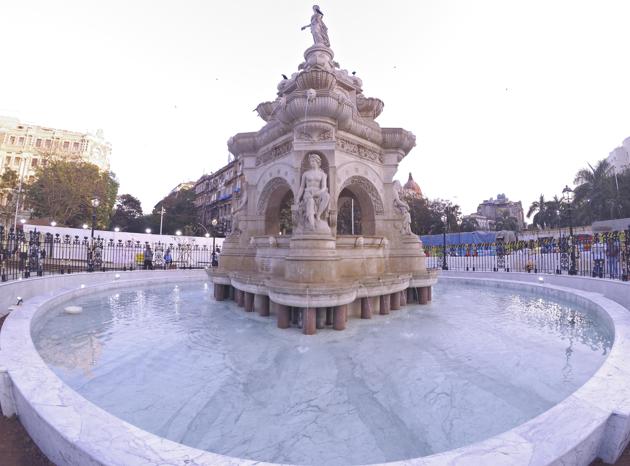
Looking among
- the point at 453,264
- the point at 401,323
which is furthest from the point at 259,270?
the point at 453,264

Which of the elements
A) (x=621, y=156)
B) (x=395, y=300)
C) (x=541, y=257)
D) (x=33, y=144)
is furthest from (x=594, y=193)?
(x=33, y=144)

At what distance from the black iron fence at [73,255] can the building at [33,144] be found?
4874 cm

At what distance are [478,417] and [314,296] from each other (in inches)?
126

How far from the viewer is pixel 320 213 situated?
22.8ft

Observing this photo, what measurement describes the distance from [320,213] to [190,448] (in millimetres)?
5377

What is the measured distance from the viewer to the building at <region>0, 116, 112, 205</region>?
5950 centimetres

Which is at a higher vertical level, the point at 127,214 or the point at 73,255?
the point at 127,214

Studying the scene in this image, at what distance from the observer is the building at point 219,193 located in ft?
183

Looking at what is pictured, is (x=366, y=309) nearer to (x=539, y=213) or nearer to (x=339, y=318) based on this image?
(x=339, y=318)

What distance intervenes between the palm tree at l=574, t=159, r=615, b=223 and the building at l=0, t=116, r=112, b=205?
79.5 metres

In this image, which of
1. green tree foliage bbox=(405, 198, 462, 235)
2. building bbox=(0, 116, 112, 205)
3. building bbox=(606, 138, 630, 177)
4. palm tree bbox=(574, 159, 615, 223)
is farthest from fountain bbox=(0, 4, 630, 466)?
building bbox=(606, 138, 630, 177)

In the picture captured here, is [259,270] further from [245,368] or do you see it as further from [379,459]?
[379,459]

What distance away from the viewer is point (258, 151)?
10.3m

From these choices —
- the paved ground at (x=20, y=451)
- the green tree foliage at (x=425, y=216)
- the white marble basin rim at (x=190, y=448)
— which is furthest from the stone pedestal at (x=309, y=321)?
the green tree foliage at (x=425, y=216)
